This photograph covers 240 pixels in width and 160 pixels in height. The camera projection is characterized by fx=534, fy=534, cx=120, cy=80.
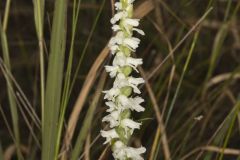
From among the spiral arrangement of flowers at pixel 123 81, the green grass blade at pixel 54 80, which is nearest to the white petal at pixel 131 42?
the spiral arrangement of flowers at pixel 123 81

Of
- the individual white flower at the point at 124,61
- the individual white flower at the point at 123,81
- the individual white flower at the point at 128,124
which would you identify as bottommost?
the individual white flower at the point at 128,124

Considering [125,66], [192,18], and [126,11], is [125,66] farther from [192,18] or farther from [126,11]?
[192,18]

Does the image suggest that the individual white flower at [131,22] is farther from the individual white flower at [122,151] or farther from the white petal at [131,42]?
the individual white flower at [122,151]

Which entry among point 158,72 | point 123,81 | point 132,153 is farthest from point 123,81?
point 158,72

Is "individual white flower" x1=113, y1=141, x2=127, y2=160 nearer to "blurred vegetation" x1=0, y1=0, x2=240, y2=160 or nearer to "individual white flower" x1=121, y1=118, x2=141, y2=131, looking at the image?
"individual white flower" x1=121, y1=118, x2=141, y2=131

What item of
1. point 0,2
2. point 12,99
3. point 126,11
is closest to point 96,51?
point 0,2

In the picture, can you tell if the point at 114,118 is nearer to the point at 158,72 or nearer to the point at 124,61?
the point at 124,61
